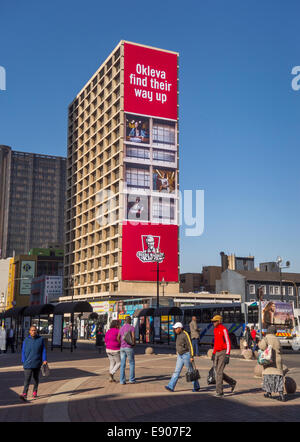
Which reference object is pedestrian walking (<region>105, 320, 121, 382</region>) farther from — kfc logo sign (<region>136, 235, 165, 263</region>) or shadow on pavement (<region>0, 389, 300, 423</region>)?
kfc logo sign (<region>136, 235, 165, 263</region>)

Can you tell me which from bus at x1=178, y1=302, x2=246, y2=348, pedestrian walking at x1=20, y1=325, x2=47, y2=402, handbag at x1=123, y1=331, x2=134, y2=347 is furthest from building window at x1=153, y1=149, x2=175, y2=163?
pedestrian walking at x1=20, y1=325, x2=47, y2=402

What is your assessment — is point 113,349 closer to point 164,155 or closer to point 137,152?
point 137,152

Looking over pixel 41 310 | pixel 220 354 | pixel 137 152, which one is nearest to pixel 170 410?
pixel 220 354

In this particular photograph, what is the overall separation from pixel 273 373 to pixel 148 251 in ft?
208

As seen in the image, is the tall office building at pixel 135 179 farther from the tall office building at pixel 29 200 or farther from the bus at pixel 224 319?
the tall office building at pixel 29 200

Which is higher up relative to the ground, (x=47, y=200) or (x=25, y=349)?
(x=47, y=200)

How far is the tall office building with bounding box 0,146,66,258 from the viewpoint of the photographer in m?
182

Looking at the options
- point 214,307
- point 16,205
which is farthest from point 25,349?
point 16,205

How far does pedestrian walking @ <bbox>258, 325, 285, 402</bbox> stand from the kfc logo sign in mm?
62363

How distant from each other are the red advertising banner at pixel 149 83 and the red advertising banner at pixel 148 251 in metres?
18.9
